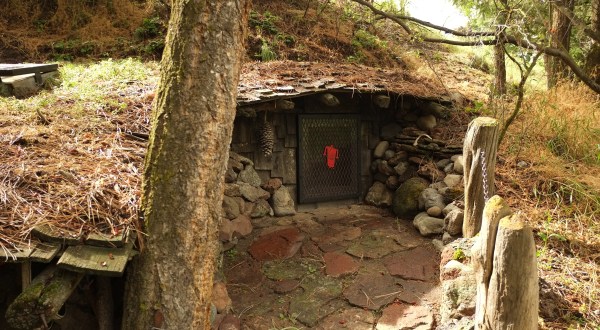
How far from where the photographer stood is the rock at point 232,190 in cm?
476

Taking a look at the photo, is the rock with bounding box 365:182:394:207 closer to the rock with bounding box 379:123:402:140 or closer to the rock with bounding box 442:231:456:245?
the rock with bounding box 379:123:402:140

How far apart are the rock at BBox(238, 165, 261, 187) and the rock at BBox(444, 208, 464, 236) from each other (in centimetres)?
233

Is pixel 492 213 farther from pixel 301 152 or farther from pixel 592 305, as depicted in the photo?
pixel 301 152

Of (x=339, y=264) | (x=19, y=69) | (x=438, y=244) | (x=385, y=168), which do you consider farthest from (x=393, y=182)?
(x=19, y=69)

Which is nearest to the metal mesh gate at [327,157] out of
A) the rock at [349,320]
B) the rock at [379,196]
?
the rock at [379,196]

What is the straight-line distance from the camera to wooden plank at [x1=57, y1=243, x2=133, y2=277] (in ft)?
8.03

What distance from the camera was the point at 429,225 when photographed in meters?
4.91

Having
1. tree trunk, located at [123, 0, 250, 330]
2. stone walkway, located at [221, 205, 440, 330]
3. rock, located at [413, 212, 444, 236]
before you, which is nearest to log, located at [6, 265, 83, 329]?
tree trunk, located at [123, 0, 250, 330]

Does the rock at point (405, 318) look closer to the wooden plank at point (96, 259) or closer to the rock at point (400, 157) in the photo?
the wooden plank at point (96, 259)

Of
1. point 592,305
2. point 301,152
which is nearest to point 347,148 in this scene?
point 301,152

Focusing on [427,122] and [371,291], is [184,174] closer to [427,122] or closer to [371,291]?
[371,291]

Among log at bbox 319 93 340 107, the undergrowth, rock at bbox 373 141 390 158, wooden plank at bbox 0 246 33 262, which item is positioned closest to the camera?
wooden plank at bbox 0 246 33 262

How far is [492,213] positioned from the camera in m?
2.61

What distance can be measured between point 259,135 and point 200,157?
9.12 ft
